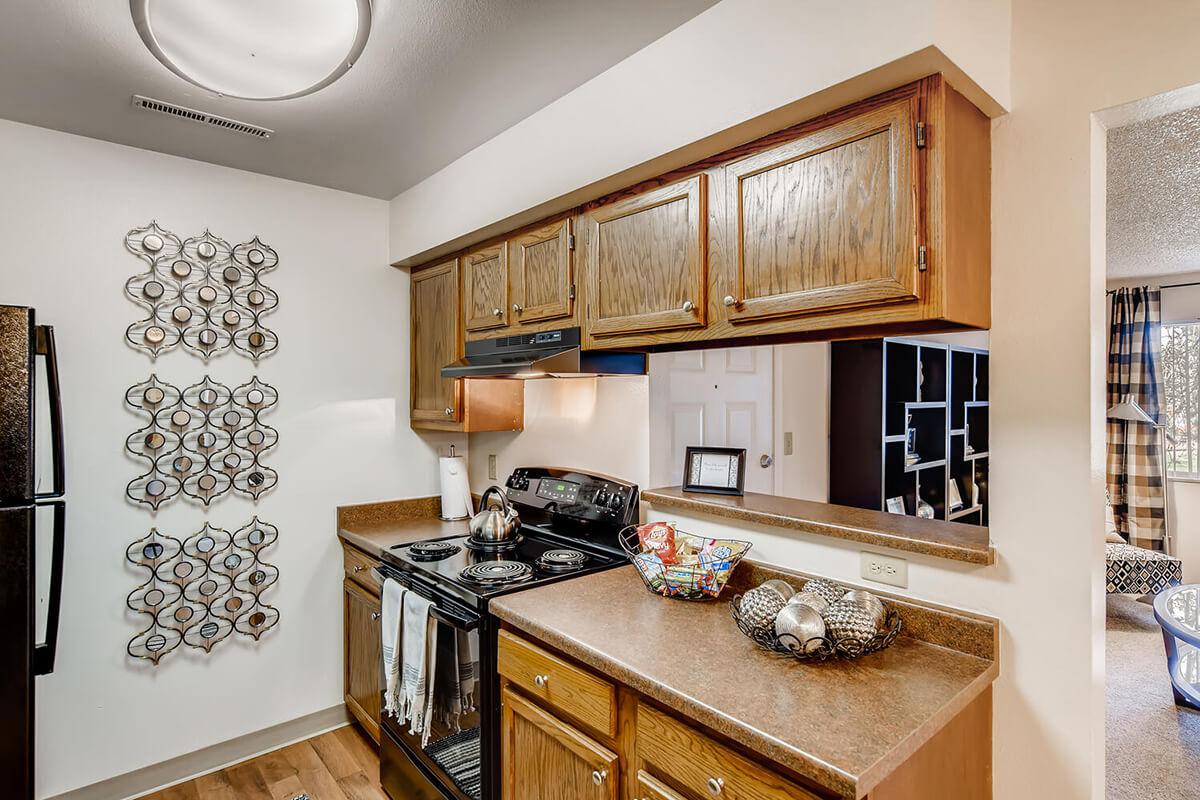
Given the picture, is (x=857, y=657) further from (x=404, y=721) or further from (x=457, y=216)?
(x=457, y=216)

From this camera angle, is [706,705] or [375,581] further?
[375,581]

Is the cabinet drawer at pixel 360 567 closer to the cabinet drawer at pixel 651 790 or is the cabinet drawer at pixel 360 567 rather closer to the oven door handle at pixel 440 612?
the oven door handle at pixel 440 612

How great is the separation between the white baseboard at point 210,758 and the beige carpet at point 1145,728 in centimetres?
323

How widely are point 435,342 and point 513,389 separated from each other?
0.42 m

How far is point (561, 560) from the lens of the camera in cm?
208

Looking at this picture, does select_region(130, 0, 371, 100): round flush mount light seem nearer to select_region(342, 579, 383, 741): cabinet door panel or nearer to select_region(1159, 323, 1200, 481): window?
select_region(342, 579, 383, 741): cabinet door panel

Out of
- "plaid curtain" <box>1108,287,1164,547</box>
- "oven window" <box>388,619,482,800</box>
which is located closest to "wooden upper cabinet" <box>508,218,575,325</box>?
"oven window" <box>388,619,482,800</box>

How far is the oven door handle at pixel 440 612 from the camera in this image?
5.80 feet

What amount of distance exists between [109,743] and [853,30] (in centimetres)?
324

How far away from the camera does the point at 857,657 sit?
134 cm

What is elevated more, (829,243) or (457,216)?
(457,216)

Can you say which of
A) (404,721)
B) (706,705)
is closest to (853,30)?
(706,705)

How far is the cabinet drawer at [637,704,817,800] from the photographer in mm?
1066

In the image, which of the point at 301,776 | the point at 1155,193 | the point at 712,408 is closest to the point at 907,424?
the point at 1155,193
